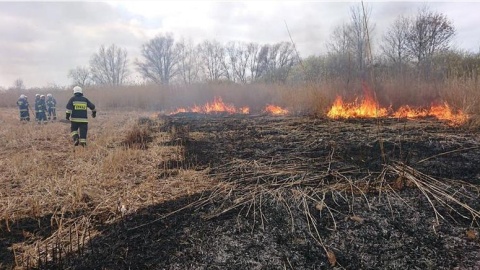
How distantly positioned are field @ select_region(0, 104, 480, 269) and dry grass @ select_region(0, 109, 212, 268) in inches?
0.9

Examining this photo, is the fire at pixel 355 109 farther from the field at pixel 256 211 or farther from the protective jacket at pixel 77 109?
the protective jacket at pixel 77 109

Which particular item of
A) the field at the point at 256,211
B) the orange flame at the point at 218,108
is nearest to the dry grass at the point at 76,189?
the field at the point at 256,211

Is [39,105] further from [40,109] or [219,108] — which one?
[219,108]

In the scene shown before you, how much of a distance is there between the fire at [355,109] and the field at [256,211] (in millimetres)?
5160

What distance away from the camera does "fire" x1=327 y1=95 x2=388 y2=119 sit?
1116 cm

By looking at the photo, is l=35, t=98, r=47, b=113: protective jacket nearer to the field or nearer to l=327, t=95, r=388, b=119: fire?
the field

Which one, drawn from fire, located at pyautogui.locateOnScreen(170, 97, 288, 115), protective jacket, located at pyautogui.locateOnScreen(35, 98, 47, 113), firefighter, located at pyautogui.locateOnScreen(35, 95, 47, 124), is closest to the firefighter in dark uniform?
firefighter, located at pyautogui.locateOnScreen(35, 95, 47, 124)

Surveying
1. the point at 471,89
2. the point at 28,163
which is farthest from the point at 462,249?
the point at 28,163

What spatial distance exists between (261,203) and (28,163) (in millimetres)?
5509

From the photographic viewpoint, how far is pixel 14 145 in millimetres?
8602

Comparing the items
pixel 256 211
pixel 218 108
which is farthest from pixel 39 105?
pixel 256 211

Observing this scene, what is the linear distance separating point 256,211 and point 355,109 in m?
9.41

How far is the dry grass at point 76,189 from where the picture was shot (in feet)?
10.8

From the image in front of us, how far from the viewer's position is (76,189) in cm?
434
